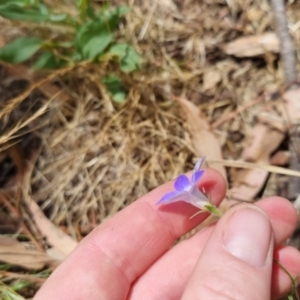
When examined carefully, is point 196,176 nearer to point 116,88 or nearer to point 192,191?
point 192,191

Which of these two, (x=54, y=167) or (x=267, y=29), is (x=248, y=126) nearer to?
(x=267, y=29)

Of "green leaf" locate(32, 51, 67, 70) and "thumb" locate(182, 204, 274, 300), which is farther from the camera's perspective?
"green leaf" locate(32, 51, 67, 70)

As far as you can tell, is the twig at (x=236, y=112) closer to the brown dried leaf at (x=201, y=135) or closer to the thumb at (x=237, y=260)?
the brown dried leaf at (x=201, y=135)

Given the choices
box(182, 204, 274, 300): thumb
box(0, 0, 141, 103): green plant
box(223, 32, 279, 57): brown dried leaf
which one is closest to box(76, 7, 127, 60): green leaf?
box(0, 0, 141, 103): green plant

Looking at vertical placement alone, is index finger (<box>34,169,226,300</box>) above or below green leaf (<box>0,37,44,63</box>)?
below

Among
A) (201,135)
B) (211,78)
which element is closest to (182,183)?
(201,135)

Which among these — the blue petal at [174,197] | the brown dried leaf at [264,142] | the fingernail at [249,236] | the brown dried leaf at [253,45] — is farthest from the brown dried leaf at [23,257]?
the brown dried leaf at [253,45]

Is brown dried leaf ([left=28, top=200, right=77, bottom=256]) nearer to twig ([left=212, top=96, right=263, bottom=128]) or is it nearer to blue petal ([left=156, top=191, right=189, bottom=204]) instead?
blue petal ([left=156, top=191, right=189, bottom=204])
